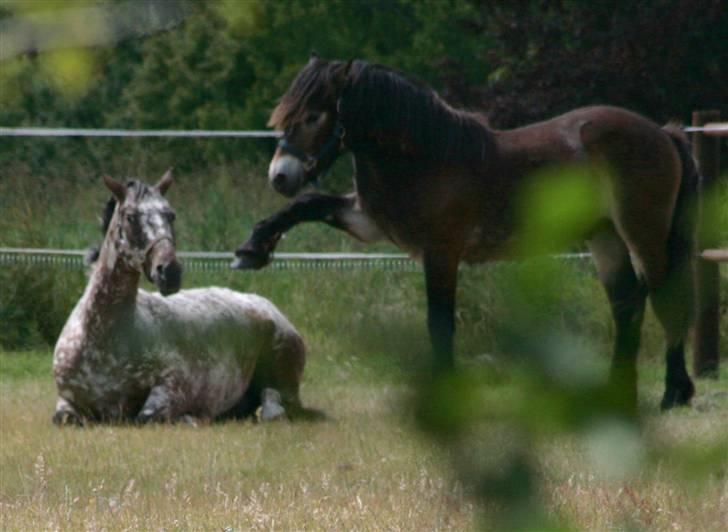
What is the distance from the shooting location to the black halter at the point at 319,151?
277 inches

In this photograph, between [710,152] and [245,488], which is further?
[710,152]

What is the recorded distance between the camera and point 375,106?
7.04m

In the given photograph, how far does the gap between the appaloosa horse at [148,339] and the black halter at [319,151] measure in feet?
2.24

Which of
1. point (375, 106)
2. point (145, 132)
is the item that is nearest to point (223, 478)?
point (375, 106)

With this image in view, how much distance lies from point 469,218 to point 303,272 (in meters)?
3.53

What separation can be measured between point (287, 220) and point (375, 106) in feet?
2.02

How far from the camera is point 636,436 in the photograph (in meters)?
0.84

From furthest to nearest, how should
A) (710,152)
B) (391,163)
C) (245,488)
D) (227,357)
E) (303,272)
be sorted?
(303,272) → (710,152) → (227,357) → (391,163) → (245,488)

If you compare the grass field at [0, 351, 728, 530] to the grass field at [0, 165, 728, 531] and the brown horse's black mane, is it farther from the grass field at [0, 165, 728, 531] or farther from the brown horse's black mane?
the brown horse's black mane

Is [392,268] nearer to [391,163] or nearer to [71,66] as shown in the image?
[391,163]

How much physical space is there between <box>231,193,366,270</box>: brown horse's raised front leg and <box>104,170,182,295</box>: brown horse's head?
0.49 m

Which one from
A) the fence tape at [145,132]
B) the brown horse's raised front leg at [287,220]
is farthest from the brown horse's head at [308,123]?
the fence tape at [145,132]

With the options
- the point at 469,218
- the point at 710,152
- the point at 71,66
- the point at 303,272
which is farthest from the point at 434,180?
the point at 71,66

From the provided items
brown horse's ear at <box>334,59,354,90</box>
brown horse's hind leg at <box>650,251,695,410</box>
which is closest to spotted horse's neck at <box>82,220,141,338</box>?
brown horse's ear at <box>334,59,354,90</box>
